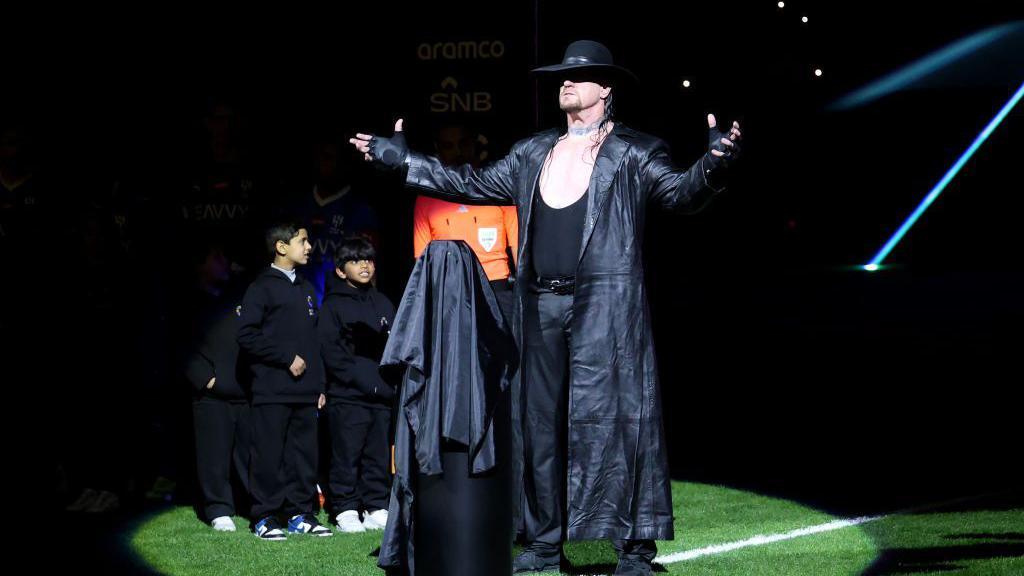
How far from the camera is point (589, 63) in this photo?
254 inches

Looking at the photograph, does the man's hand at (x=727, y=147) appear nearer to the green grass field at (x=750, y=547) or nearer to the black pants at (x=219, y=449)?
the green grass field at (x=750, y=547)

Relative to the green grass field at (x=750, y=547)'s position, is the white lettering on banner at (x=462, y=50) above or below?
above

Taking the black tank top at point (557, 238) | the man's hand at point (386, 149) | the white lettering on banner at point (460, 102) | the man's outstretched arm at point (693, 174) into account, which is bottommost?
the black tank top at point (557, 238)

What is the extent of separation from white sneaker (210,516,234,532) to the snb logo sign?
2.86 m

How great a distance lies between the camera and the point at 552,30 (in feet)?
36.7

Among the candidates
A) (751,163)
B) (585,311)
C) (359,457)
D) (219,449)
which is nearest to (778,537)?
(585,311)

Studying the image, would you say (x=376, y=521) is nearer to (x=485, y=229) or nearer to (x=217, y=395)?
(x=217, y=395)

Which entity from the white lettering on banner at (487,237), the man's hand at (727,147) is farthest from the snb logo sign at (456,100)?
the man's hand at (727,147)

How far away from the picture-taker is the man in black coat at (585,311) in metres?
6.27

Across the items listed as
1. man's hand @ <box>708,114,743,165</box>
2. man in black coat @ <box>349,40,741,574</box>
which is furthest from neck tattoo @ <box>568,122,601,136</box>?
man's hand @ <box>708,114,743,165</box>

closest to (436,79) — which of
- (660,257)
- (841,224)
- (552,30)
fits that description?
(552,30)

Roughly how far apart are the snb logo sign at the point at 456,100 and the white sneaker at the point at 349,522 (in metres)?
2.66

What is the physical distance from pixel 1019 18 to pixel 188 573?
18.5 metres

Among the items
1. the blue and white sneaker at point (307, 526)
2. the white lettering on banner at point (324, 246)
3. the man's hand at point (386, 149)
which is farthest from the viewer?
the white lettering on banner at point (324, 246)
